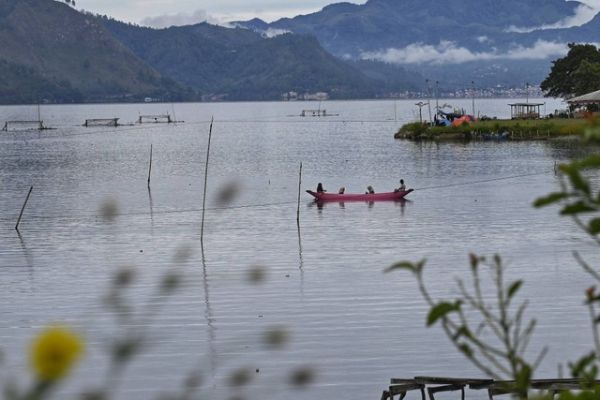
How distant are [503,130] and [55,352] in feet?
290

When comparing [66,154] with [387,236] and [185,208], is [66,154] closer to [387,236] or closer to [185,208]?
[185,208]

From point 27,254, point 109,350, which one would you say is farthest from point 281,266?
point 109,350

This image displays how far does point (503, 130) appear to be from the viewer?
290 feet

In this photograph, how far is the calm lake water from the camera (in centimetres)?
1805

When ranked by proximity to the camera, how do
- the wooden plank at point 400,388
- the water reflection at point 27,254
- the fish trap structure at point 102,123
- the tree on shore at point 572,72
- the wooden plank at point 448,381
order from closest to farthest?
the wooden plank at point 448,381, the wooden plank at point 400,388, the water reflection at point 27,254, the tree on shore at point 572,72, the fish trap structure at point 102,123

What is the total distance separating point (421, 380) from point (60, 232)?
88.1ft

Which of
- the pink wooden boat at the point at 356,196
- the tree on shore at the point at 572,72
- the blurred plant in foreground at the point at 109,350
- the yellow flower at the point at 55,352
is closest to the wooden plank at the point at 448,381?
the blurred plant in foreground at the point at 109,350

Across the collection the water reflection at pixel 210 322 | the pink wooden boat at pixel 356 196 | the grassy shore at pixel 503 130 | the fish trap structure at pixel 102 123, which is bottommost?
the water reflection at pixel 210 322

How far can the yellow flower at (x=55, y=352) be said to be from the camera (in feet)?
5.32

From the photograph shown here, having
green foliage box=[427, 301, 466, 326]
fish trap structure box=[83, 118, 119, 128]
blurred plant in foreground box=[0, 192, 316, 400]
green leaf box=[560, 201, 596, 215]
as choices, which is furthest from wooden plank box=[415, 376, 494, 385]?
fish trap structure box=[83, 118, 119, 128]

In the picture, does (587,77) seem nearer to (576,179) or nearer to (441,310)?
(441,310)

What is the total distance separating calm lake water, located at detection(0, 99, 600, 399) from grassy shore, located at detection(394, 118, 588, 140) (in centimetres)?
1282

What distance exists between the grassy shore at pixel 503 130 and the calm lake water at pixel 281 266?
42.1ft

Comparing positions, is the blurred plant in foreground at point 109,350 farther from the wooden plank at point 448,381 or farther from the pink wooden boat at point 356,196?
the pink wooden boat at point 356,196
